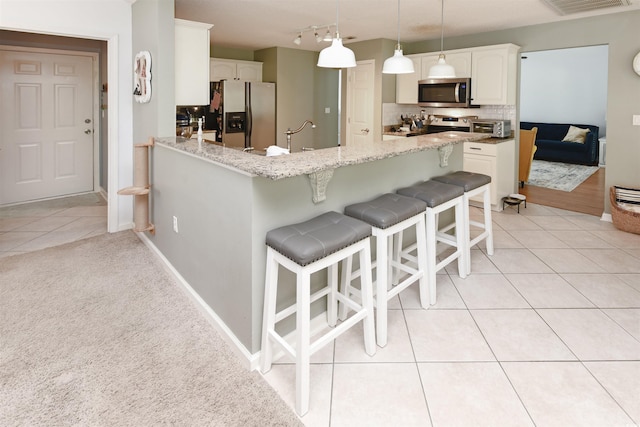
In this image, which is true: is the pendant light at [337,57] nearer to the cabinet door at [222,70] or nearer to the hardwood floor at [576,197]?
the hardwood floor at [576,197]

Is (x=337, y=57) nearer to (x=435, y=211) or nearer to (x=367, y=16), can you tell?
(x=435, y=211)

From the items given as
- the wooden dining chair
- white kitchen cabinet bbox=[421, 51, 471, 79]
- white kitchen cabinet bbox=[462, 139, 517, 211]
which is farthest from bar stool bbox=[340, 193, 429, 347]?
the wooden dining chair

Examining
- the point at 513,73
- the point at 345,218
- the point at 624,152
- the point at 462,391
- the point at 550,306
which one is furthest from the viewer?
the point at 513,73

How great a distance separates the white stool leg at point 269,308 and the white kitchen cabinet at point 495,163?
3.61m

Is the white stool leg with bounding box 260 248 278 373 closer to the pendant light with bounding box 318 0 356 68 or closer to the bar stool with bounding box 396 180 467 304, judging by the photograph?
the bar stool with bounding box 396 180 467 304

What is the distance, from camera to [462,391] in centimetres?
188

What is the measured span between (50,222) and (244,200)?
350cm

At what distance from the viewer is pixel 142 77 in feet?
11.6

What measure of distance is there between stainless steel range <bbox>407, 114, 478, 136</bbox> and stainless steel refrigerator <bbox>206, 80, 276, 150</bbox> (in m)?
2.33

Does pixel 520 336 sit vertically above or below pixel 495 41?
below

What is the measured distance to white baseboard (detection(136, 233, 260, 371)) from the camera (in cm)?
206

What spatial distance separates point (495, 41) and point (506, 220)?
2393mm

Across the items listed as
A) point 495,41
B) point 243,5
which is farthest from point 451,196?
point 495,41

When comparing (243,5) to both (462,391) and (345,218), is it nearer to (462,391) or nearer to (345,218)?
(345,218)
